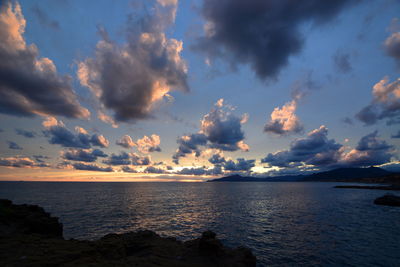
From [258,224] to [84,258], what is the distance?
31335 mm

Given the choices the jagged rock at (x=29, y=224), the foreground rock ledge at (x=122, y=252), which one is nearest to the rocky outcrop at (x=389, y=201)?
the foreground rock ledge at (x=122, y=252)

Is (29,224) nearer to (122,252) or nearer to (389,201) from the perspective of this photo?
(122,252)

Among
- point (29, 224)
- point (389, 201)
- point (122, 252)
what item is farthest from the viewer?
point (389, 201)

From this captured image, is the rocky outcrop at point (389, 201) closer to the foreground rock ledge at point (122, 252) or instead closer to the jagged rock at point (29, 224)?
the foreground rock ledge at point (122, 252)

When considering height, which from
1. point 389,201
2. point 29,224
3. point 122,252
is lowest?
point 389,201

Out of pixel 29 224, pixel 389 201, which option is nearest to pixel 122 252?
pixel 29 224

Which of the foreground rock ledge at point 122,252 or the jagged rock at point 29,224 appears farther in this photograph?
the jagged rock at point 29,224

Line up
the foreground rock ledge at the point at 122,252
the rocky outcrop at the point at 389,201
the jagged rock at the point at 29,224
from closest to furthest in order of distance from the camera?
the foreground rock ledge at the point at 122,252 < the jagged rock at the point at 29,224 < the rocky outcrop at the point at 389,201

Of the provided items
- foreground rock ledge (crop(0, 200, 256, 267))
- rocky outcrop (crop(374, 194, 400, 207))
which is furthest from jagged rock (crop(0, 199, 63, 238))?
rocky outcrop (crop(374, 194, 400, 207))

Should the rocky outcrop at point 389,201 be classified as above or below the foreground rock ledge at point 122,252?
below

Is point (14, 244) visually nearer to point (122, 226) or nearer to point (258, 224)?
point (122, 226)

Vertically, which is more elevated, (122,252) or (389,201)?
(122,252)

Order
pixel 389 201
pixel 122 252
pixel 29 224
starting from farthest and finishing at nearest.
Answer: pixel 389 201 < pixel 29 224 < pixel 122 252

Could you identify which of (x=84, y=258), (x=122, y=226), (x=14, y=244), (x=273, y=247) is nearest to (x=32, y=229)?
(x=14, y=244)
